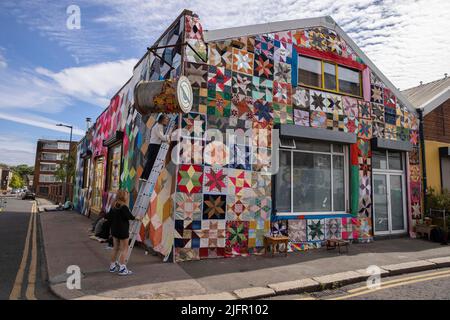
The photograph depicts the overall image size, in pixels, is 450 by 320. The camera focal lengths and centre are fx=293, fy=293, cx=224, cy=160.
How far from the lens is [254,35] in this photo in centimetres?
872

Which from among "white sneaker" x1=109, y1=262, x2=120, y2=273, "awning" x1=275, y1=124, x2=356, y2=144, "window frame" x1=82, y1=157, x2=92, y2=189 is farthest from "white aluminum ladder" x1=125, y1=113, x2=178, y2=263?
"window frame" x1=82, y1=157, x2=92, y2=189

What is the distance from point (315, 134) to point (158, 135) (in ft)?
16.0

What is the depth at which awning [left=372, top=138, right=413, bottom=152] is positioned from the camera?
1034cm

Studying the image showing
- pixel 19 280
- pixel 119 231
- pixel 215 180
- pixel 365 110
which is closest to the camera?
pixel 19 280

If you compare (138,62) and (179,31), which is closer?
(179,31)

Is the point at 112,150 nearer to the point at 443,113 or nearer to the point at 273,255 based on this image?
the point at 273,255

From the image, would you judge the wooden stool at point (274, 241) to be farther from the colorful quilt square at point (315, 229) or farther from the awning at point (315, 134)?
the awning at point (315, 134)

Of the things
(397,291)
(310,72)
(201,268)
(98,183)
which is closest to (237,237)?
(201,268)

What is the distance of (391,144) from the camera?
35.0ft

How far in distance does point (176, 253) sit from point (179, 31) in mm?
5836

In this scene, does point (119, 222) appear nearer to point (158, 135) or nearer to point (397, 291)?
point (158, 135)

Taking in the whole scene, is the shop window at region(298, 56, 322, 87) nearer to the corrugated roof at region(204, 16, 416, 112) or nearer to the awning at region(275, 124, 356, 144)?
the corrugated roof at region(204, 16, 416, 112)
